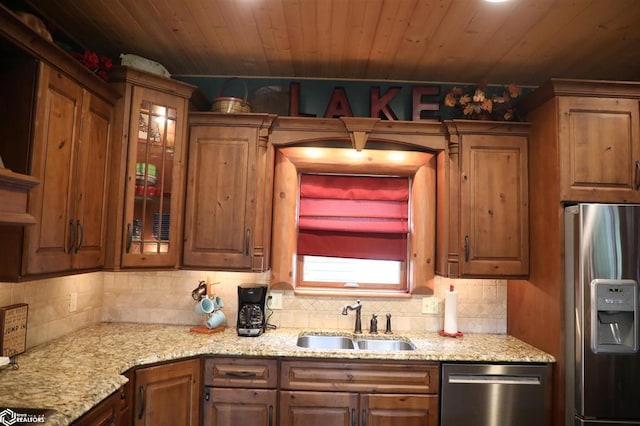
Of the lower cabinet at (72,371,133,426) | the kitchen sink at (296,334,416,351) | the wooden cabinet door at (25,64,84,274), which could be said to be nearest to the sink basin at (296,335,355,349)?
the kitchen sink at (296,334,416,351)

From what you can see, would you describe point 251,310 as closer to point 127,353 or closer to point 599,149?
point 127,353

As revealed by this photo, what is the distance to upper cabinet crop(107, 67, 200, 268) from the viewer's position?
2.37 m

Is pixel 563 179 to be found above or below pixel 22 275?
above

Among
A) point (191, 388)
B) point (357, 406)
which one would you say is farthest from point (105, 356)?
point (357, 406)

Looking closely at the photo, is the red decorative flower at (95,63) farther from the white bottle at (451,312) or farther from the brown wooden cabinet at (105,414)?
the white bottle at (451,312)

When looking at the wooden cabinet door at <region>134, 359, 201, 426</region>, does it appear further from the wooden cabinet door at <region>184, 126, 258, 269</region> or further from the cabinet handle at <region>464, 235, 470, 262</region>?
the cabinet handle at <region>464, 235, 470, 262</region>

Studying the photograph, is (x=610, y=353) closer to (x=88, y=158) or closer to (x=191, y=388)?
(x=191, y=388)

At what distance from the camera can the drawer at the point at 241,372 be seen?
7.59 ft

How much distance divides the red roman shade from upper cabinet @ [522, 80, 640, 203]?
39.9 inches

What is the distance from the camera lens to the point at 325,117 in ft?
9.59

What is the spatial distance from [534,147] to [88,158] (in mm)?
2598

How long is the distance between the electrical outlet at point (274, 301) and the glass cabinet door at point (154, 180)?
0.72 meters

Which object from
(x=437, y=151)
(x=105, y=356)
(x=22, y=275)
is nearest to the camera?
(x=22, y=275)

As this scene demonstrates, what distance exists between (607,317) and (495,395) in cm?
72
